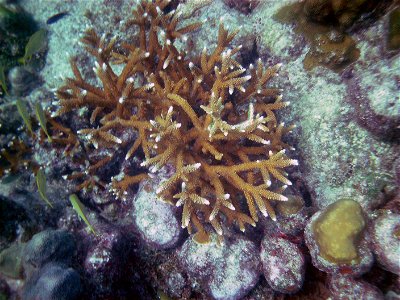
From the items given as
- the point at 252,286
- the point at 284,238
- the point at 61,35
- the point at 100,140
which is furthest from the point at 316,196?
the point at 61,35

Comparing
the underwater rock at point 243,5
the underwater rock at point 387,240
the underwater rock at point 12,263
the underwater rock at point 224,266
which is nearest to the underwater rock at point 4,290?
the underwater rock at point 12,263

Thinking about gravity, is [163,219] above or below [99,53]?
below

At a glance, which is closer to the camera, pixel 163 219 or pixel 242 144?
pixel 163 219

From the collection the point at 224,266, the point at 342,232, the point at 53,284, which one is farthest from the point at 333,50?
the point at 53,284

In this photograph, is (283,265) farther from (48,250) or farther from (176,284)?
(48,250)

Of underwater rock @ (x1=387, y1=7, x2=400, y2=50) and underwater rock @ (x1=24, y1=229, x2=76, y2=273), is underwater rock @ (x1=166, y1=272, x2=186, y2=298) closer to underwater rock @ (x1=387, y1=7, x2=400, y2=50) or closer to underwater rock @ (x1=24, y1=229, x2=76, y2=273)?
underwater rock @ (x1=24, y1=229, x2=76, y2=273)

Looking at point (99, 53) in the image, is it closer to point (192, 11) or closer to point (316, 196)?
point (192, 11)
